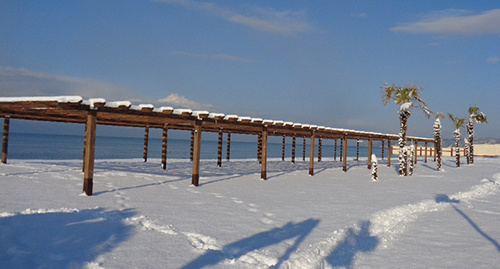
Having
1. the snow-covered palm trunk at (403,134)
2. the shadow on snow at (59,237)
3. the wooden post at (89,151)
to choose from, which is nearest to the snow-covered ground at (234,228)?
the shadow on snow at (59,237)

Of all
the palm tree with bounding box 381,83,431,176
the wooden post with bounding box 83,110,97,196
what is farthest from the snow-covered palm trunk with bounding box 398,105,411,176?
the wooden post with bounding box 83,110,97,196

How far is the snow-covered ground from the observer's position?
5391mm

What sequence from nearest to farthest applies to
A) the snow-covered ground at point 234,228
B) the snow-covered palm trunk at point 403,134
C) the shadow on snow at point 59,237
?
the shadow on snow at point 59,237 < the snow-covered ground at point 234,228 < the snow-covered palm trunk at point 403,134

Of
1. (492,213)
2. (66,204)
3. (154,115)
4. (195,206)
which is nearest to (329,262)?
(195,206)

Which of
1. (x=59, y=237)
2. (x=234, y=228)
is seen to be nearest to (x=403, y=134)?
(x=234, y=228)

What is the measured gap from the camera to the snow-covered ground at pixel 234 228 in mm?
5391

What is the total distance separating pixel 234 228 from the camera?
7.06m

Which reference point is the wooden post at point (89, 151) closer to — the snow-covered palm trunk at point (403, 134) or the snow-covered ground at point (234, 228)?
the snow-covered ground at point (234, 228)

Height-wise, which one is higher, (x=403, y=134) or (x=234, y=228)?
(x=403, y=134)

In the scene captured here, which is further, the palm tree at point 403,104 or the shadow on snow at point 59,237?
the palm tree at point 403,104

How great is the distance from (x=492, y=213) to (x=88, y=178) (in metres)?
10.5

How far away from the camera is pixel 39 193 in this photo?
984cm

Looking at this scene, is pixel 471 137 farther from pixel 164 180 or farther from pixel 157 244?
pixel 157 244

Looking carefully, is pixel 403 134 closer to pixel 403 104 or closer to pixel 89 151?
pixel 403 104
